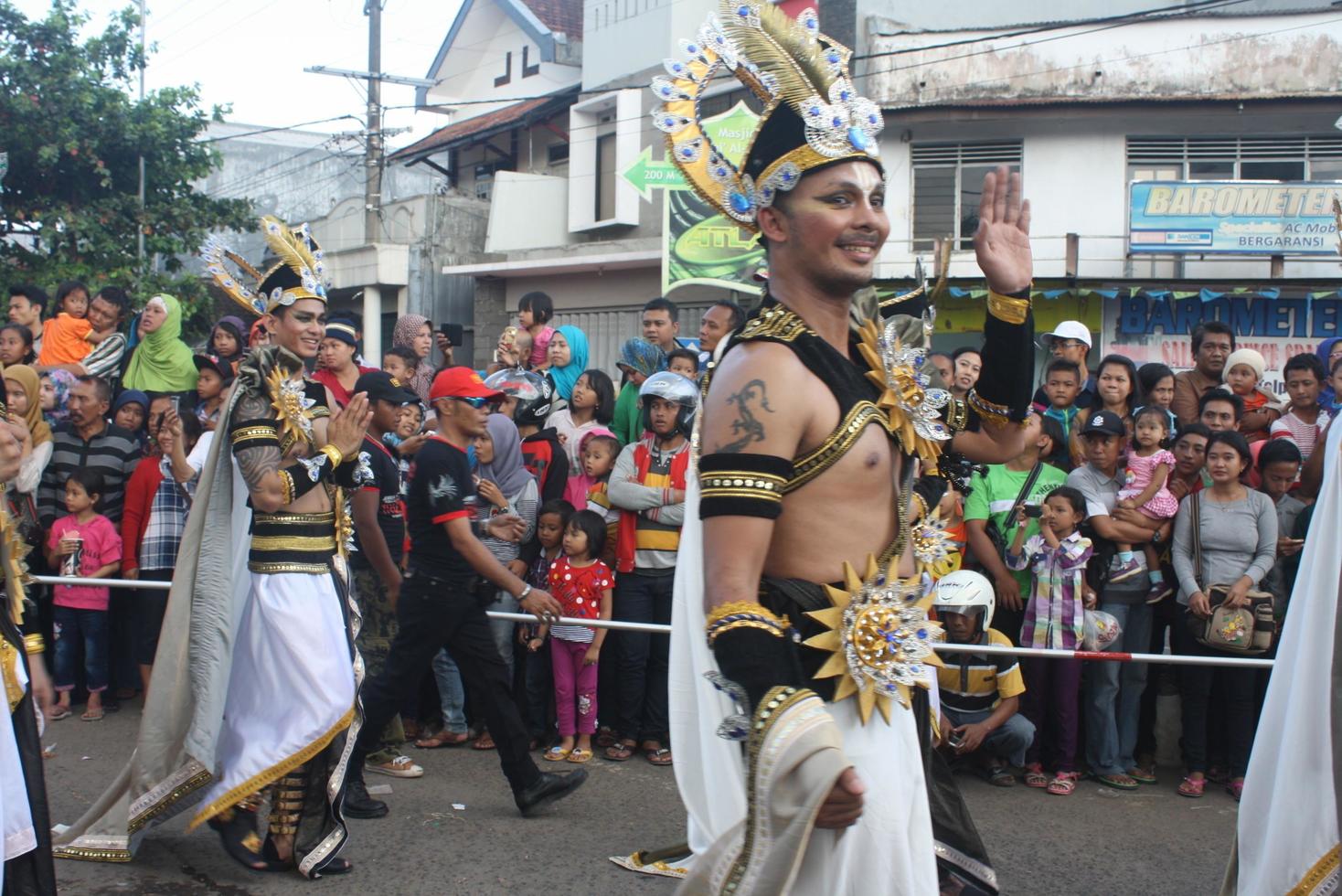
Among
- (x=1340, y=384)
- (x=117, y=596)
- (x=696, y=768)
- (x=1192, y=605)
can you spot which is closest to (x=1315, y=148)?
(x=1340, y=384)

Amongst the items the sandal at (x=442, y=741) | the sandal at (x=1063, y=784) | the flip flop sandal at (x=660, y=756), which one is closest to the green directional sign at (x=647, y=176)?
the sandal at (x=442, y=741)

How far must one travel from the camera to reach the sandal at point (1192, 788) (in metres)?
6.20

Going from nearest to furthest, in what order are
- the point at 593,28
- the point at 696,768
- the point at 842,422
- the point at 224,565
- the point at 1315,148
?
the point at 842,422 → the point at 696,768 → the point at 224,565 → the point at 1315,148 → the point at 593,28

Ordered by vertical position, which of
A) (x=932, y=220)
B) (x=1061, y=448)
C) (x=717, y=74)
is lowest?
(x=1061, y=448)

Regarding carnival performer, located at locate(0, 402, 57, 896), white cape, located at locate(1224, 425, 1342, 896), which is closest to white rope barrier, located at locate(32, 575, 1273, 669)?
carnival performer, located at locate(0, 402, 57, 896)

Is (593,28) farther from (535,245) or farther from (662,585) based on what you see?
(662,585)

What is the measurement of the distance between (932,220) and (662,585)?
12619mm

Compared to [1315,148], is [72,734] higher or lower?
lower

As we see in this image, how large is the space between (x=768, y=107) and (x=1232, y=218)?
15.6m

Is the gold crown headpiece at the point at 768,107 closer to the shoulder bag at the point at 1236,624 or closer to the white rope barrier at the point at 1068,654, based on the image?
the white rope barrier at the point at 1068,654

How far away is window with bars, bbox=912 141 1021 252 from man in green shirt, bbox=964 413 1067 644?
1176 centimetres

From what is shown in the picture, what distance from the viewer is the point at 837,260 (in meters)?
2.94

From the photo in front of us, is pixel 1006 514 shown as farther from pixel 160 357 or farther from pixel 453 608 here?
pixel 160 357

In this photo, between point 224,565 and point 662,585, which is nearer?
point 224,565
